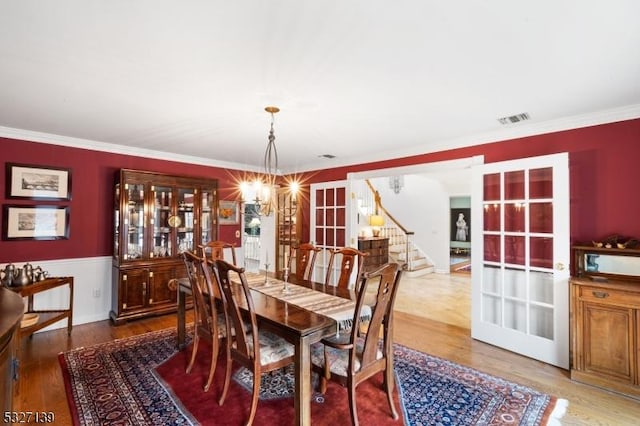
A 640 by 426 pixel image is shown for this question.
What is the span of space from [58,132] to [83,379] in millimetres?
2861

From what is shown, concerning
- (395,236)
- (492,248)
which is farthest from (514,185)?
(395,236)

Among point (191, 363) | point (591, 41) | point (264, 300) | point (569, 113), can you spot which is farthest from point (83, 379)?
point (569, 113)

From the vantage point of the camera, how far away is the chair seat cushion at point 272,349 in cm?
220

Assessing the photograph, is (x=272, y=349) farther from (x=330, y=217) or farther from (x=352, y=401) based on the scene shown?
(x=330, y=217)

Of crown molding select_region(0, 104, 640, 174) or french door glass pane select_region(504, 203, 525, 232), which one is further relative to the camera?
french door glass pane select_region(504, 203, 525, 232)

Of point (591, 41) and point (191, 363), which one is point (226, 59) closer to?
point (591, 41)

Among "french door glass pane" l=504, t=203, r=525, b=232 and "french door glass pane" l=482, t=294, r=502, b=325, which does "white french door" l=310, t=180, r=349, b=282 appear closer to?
"french door glass pane" l=482, t=294, r=502, b=325

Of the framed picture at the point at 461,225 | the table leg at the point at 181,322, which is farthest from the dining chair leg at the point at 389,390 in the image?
the framed picture at the point at 461,225

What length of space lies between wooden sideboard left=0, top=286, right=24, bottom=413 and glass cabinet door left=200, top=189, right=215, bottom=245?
335 centimetres

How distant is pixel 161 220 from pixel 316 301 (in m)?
3.06

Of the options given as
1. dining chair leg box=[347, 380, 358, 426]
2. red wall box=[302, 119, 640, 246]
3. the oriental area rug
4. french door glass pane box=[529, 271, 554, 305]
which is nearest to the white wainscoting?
the oriental area rug

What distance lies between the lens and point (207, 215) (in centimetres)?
493

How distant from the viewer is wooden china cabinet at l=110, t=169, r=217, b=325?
410 centimetres

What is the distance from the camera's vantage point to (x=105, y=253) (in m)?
4.32
